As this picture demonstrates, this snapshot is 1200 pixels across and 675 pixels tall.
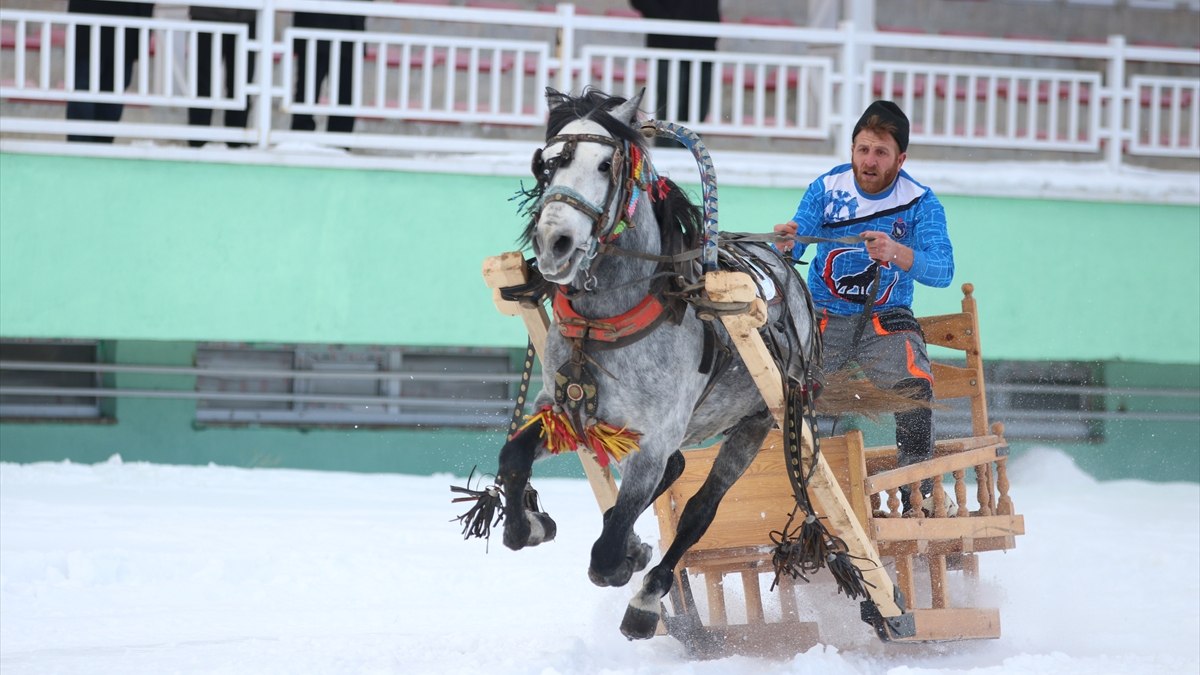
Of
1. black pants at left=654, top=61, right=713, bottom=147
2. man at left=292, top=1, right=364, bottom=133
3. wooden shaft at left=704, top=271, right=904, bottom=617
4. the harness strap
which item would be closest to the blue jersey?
wooden shaft at left=704, top=271, right=904, bottom=617

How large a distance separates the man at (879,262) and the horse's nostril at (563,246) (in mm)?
1635

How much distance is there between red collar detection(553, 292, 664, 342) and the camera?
13.4ft

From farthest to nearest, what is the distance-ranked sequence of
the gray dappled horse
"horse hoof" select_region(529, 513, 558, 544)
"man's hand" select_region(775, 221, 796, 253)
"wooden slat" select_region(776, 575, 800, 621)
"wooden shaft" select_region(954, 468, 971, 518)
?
"wooden slat" select_region(776, 575, 800, 621), "wooden shaft" select_region(954, 468, 971, 518), "man's hand" select_region(775, 221, 796, 253), "horse hoof" select_region(529, 513, 558, 544), the gray dappled horse

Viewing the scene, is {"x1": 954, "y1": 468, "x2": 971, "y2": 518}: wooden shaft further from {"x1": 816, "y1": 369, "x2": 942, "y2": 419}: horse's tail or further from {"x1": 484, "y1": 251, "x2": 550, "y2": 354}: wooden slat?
{"x1": 484, "y1": 251, "x2": 550, "y2": 354}: wooden slat

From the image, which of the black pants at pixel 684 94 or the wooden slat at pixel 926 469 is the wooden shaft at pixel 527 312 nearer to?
the wooden slat at pixel 926 469

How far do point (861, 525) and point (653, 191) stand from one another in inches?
62.8

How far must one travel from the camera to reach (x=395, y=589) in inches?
280

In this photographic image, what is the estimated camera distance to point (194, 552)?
751 centimetres

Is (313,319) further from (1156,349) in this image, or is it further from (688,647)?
(1156,349)

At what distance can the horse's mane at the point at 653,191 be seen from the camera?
395cm

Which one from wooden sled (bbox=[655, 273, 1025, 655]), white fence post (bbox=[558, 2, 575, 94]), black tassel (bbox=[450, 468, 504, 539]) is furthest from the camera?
white fence post (bbox=[558, 2, 575, 94])

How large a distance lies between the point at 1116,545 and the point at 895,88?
6.31m

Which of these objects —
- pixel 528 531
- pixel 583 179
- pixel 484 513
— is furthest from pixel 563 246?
pixel 484 513

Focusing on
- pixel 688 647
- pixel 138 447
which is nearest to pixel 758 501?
pixel 688 647
